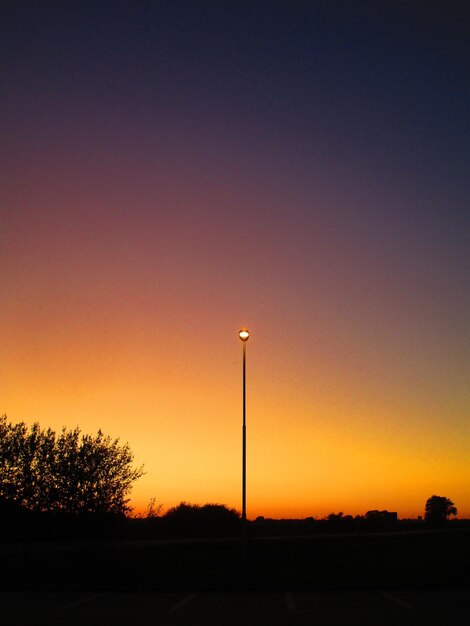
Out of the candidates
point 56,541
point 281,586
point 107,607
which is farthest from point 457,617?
point 56,541

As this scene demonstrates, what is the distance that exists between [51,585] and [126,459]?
27169 mm

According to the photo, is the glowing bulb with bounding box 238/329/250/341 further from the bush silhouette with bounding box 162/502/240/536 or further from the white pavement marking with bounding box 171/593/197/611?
the bush silhouette with bounding box 162/502/240/536

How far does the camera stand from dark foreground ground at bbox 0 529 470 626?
1370 cm

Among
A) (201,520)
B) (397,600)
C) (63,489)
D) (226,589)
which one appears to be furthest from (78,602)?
(201,520)

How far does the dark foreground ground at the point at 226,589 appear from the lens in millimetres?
13695

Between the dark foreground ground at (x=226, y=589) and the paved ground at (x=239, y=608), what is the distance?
0.02 metres

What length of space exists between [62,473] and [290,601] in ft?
108

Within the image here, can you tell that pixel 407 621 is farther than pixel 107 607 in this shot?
No

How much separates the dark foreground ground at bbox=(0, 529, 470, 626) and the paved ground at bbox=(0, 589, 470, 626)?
0.08ft

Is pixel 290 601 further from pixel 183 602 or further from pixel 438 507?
pixel 438 507

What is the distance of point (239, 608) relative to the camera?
15.1 metres

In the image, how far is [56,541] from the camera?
1635 inches

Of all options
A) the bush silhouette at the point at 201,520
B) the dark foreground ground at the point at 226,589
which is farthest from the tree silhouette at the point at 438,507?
the dark foreground ground at the point at 226,589

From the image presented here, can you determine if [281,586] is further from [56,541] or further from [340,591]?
[56,541]
